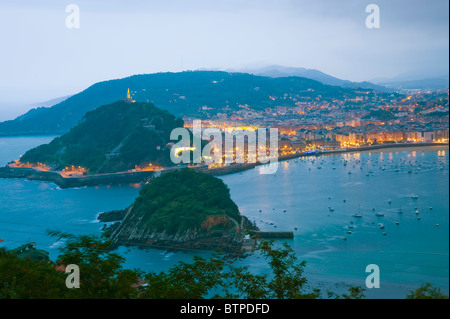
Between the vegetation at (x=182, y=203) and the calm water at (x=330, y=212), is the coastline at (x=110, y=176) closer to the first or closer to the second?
the calm water at (x=330, y=212)

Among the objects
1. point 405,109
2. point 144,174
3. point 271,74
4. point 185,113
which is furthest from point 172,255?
point 271,74

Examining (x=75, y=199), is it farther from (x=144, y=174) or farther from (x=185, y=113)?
(x=185, y=113)

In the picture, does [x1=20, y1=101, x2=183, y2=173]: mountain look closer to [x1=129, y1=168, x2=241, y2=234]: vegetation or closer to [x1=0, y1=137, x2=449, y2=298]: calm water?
[x1=0, y1=137, x2=449, y2=298]: calm water

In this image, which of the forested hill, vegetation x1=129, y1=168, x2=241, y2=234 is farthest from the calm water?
the forested hill

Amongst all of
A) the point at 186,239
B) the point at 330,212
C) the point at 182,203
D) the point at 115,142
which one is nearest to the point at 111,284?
the point at 186,239

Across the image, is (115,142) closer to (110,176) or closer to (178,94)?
(110,176)

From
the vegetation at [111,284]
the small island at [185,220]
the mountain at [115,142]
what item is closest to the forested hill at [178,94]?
the mountain at [115,142]

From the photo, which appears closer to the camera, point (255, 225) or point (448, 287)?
point (448, 287)
